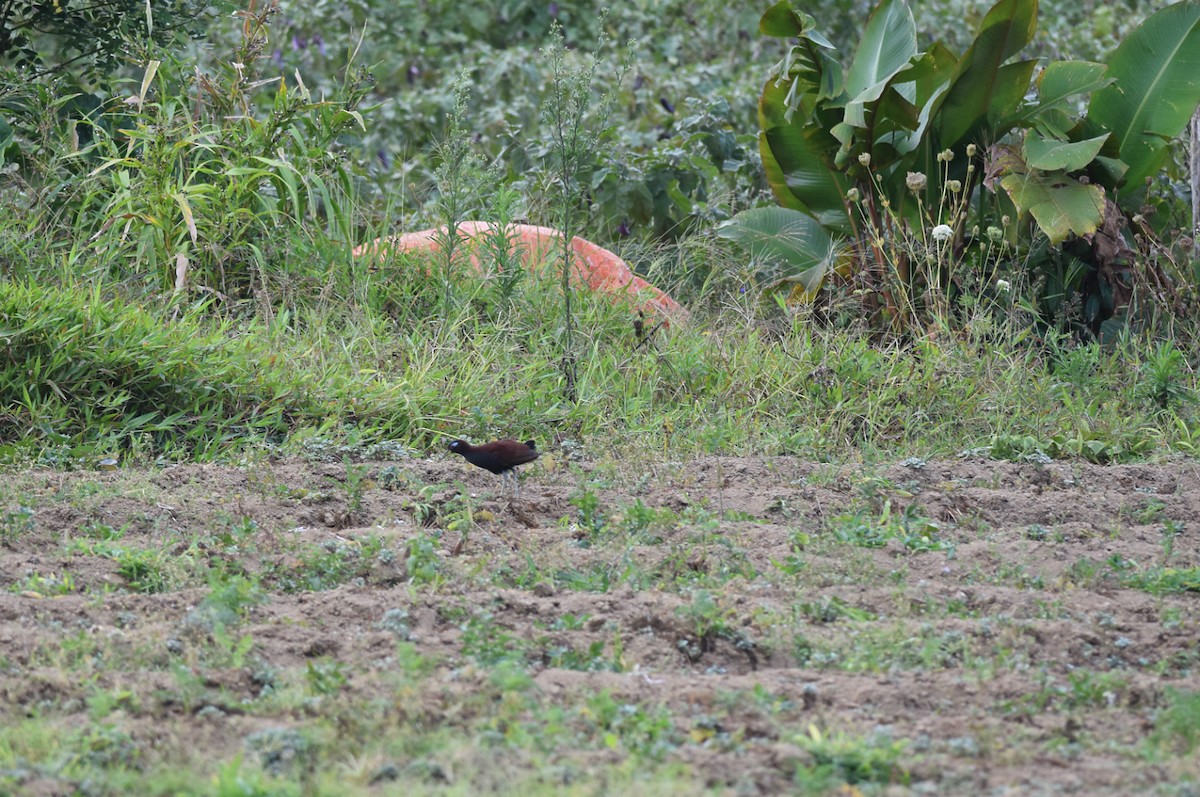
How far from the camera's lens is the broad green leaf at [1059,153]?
249 inches

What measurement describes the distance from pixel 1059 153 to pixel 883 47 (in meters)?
1.16

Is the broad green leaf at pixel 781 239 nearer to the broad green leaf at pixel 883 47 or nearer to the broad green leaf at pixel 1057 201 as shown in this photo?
the broad green leaf at pixel 883 47

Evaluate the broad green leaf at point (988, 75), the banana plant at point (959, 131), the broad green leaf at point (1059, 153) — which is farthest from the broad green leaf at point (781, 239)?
the broad green leaf at point (1059, 153)

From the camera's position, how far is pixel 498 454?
172 inches

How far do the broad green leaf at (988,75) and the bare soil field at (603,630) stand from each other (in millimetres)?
2551

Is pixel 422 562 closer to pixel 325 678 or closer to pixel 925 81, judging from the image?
pixel 325 678

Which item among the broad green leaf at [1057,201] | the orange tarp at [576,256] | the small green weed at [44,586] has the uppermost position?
the broad green leaf at [1057,201]

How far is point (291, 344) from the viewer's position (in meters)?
5.91

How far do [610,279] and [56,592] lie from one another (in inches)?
149

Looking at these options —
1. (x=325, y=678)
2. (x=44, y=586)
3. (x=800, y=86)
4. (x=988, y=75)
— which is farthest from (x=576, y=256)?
(x=325, y=678)

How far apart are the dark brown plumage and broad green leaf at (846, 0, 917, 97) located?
3375 mm

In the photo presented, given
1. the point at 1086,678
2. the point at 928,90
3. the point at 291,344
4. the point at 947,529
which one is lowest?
the point at 291,344

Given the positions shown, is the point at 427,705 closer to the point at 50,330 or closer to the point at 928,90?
the point at 50,330

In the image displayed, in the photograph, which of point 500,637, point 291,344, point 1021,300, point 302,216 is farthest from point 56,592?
point 1021,300
